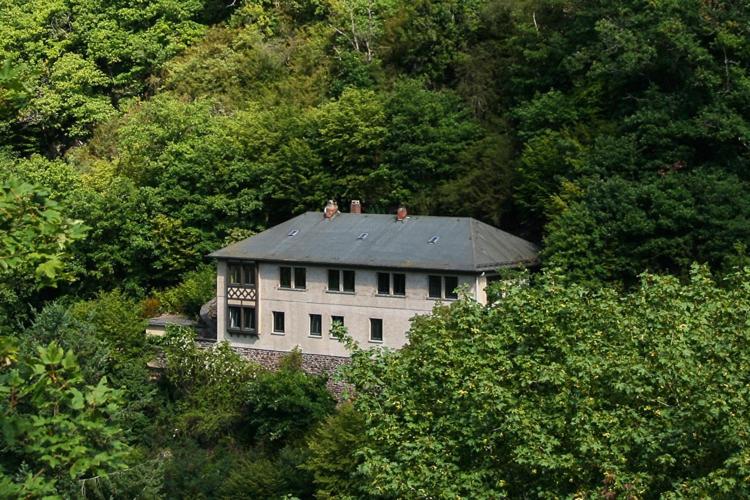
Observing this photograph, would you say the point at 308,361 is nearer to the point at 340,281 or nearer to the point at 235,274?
the point at 340,281

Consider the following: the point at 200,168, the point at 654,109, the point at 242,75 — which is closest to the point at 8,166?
the point at 200,168

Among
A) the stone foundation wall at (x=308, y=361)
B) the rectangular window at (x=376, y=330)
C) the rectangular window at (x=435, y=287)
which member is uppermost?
the rectangular window at (x=435, y=287)

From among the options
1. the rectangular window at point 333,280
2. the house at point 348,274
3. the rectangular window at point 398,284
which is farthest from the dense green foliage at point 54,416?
the rectangular window at point 333,280

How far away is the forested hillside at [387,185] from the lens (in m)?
21.3

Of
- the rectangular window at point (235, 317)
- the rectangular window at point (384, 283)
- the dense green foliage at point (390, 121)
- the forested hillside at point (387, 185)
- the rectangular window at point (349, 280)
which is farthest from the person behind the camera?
the rectangular window at point (235, 317)

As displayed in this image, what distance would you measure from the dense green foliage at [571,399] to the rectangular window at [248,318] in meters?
20.2

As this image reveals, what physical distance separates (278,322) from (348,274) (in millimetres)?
3041

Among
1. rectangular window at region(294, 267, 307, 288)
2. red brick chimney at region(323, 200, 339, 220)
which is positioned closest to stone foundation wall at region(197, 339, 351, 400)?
rectangular window at region(294, 267, 307, 288)

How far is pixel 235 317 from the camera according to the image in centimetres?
4441

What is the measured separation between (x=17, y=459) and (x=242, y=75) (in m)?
28.4

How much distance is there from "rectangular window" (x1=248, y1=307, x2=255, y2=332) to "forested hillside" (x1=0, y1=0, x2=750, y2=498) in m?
1.72

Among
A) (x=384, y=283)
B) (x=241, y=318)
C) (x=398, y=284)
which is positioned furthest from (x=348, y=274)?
(x=241, y=318)

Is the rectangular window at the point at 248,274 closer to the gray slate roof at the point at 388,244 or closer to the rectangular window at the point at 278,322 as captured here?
the gray slate roof at the point at 388,244

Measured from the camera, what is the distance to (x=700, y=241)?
1448 inches
